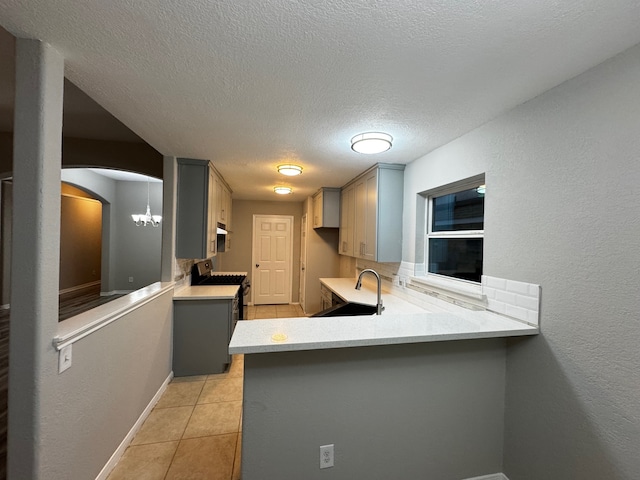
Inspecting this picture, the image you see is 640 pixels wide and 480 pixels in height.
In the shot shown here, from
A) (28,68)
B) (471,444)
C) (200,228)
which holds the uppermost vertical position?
(28,68)

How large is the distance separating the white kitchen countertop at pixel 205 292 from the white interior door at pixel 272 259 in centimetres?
254

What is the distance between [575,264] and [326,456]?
5.34 feet

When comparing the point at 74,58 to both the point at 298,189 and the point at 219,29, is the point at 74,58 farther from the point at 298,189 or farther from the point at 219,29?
the point at 298,189

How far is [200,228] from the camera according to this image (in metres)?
3.02

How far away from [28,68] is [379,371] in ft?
7.33

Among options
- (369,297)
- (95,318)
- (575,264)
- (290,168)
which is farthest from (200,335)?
(575,264)

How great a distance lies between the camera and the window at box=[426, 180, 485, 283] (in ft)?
7.20

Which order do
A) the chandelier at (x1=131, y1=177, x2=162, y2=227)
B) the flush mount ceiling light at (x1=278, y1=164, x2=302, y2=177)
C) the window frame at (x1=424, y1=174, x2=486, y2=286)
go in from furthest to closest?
the chandelier at (x1=131, y1=177, x2=162, y2=227)
the flush mount ceiling light at (x1=278, y1=164, x2=302, y2=177)
the window frame at (x1=424, y1=174, x2=486, y2=286)

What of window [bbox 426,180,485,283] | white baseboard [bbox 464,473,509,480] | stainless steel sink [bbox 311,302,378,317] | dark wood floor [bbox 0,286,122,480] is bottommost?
white baseboard [bbox 464,473,509,480]

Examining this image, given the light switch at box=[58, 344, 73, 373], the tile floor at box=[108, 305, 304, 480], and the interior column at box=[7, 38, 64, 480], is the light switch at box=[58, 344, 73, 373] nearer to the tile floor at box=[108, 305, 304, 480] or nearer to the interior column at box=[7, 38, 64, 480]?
the interior column at box=[7, 38, 64, 480]

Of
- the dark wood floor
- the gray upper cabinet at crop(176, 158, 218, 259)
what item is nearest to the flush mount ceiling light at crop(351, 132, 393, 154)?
the gray upper cabinet at crop(176, 158, 218, 259)

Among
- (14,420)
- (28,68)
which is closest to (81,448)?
(14,420)

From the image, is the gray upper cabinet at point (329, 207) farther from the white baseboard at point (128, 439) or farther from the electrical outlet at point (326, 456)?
the electrical outlet at point (326, 456)

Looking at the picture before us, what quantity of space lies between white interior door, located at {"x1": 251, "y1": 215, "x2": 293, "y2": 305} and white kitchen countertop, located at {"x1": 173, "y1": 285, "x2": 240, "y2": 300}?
254cm
